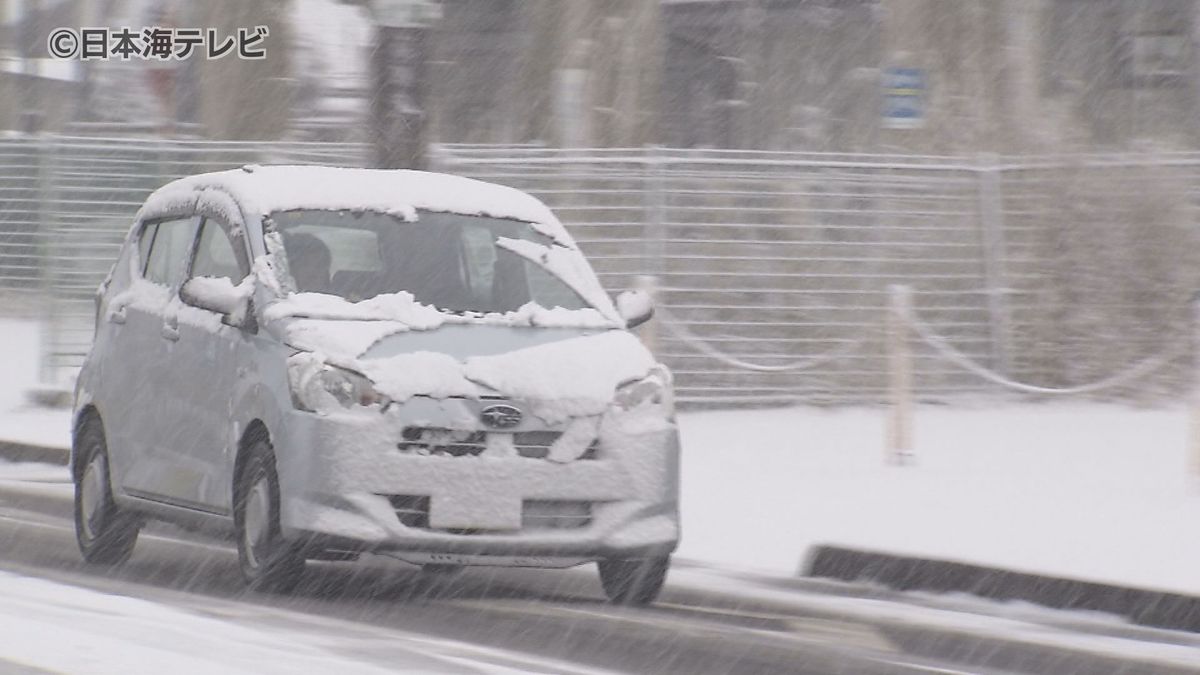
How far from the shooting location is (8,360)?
80.2ft

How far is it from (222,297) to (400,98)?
695cm

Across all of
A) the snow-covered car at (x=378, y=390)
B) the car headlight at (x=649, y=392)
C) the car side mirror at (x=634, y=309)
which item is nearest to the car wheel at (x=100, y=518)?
the snow-covered car at (x=378, y=390)

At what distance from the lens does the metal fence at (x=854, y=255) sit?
20.5m

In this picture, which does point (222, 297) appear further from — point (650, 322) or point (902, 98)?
point (902, 98)

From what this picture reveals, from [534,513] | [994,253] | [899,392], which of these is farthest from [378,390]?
[994,253]

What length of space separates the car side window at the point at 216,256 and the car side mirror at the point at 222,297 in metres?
0.18

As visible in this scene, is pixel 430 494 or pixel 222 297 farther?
pixel 222 297

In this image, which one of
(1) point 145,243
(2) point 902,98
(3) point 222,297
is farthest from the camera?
(2) point 902,98

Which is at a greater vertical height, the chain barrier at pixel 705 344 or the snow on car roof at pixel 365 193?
the snow on car roof at pixel 365 193

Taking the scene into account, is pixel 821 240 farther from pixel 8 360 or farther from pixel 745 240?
pixel 8 360

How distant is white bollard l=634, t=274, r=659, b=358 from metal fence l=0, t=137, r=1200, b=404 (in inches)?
7.8

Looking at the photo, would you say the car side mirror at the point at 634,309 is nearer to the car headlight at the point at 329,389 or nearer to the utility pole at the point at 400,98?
the car headlight at the point at 329,389

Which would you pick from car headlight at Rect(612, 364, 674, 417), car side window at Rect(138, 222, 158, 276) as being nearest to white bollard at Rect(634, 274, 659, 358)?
car side window at Rect(138, 222, 158, 276)

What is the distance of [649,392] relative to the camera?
9.90m
